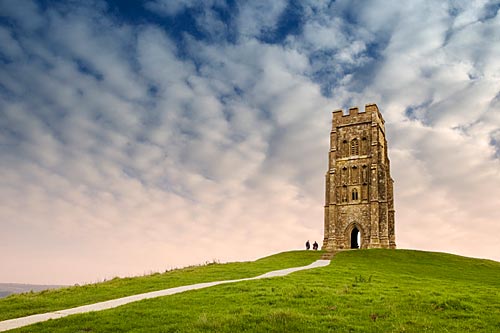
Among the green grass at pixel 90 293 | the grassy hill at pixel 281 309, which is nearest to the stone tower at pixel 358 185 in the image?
the green grass at pixel 90 293

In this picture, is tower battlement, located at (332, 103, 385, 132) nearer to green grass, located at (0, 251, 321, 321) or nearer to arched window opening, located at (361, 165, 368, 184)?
arched window opening, located at (361, 165, 368, 184)

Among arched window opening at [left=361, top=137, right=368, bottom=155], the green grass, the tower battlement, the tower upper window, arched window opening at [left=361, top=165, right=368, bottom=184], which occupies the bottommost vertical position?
the green grass

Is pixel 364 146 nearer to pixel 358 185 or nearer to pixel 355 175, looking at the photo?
pixel 355 175

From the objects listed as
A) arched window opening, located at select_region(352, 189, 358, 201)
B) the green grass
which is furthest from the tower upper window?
the green grass

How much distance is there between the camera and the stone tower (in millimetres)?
56625

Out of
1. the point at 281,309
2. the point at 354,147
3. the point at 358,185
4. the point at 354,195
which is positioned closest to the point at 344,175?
the point at 358,185

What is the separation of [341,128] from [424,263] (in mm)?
27631

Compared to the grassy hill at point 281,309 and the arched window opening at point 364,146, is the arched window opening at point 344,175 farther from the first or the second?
the grassy hill at point 281,309

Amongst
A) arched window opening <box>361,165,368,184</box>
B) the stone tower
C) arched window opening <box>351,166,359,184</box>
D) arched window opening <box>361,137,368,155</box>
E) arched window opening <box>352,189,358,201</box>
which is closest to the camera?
the stone tower

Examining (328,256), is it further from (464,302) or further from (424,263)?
(464,302)

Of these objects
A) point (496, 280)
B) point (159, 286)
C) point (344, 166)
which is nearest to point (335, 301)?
point (159, 286)

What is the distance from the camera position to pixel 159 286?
24.2 m

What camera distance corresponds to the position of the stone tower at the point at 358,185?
5662 centimetres

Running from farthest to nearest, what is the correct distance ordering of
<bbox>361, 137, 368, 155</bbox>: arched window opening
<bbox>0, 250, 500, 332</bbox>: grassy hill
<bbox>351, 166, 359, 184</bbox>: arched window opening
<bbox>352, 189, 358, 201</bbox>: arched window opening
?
<bbox>361, 137, 368, 155</bbox>: arched window opening < <bbox>351, 166, 359, 184</bbox>: arched window opening < <bbox>352, 189, 358, 201</bbox>: arched window opening < <bbox>0, 250, 500, 332</bbox>: grassy hill
